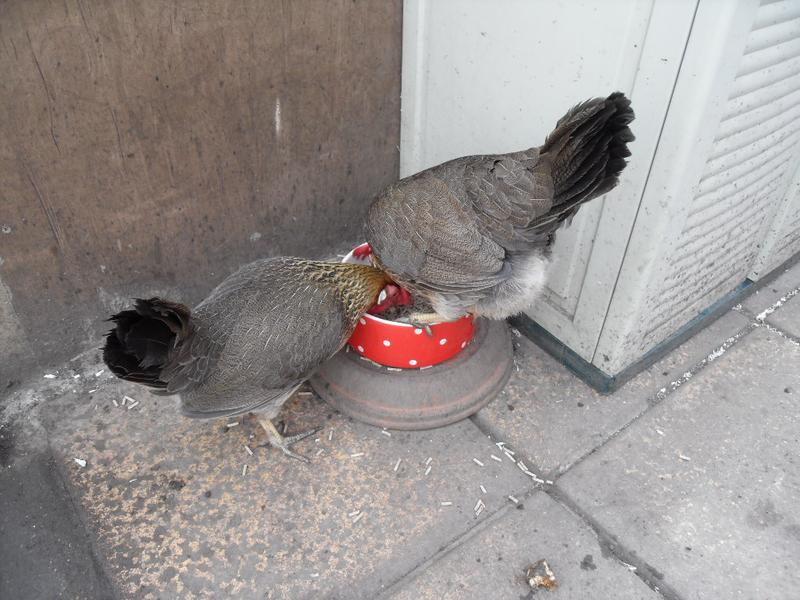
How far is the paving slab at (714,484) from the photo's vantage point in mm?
2301

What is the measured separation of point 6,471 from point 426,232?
6.85ft

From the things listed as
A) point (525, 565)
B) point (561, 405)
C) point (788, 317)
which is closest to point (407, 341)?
point (561, 405)

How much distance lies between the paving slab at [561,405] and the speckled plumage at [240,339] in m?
0.94

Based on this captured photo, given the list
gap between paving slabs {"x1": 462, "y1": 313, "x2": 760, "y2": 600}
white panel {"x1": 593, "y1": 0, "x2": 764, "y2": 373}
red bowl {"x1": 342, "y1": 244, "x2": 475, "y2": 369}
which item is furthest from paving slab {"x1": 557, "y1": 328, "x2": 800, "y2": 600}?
red bowl {"x1": 342, "y1": 244, "x2": 475, "y2": 369}

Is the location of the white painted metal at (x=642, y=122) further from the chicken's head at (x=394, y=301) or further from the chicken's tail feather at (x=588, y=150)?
the chicken's head at (x=394, y=301)

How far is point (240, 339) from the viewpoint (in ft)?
7.54

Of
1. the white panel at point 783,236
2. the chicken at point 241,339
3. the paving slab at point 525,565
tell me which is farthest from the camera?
the white panel at point 783,236

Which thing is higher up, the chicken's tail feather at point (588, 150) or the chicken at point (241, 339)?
the chicken's tail feather at point (588, 150)

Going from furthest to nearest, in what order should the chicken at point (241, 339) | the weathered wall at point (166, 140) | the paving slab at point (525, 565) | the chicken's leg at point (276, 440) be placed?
the chicken's leg at point (276, 440), the weathered wall at point (166, 140), the paving slab at point (525, 565), the chicken at point (241, 339)

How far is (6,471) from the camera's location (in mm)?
2584

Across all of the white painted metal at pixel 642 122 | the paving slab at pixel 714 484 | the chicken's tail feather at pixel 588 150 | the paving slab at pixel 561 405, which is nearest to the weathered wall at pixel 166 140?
the white painted metal at pixel 642 122

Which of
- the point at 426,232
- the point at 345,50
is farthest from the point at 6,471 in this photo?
the point at 345,50

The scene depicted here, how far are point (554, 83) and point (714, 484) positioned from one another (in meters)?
1.85

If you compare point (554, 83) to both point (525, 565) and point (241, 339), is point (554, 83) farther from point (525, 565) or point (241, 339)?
point (525, 565)
